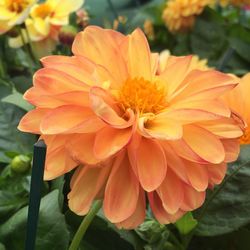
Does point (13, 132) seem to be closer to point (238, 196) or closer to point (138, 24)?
point (238, 196)

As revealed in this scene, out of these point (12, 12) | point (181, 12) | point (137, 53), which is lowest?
point (181, 12)

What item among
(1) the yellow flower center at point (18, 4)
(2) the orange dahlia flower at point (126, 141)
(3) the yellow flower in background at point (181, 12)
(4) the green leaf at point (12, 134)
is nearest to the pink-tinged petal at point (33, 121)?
(2) the orange dahlia flower at point (126, 141)

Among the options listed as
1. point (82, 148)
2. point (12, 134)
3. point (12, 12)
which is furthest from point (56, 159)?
point (12, 12)

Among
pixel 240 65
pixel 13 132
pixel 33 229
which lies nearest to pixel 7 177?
pixel 13 132

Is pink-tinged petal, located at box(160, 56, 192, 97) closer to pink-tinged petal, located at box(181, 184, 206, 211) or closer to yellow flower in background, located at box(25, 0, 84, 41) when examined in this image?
pink-tinged petal, located at box(181, 184, 206, 211)

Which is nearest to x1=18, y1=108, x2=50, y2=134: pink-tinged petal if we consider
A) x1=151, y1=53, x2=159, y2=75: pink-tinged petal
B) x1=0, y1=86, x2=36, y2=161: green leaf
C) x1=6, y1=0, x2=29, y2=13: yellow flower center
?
x1=151, y1=53, x2=159, y2=75: pink-tinged petal

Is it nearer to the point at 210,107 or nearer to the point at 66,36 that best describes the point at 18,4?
the point at 66,36
